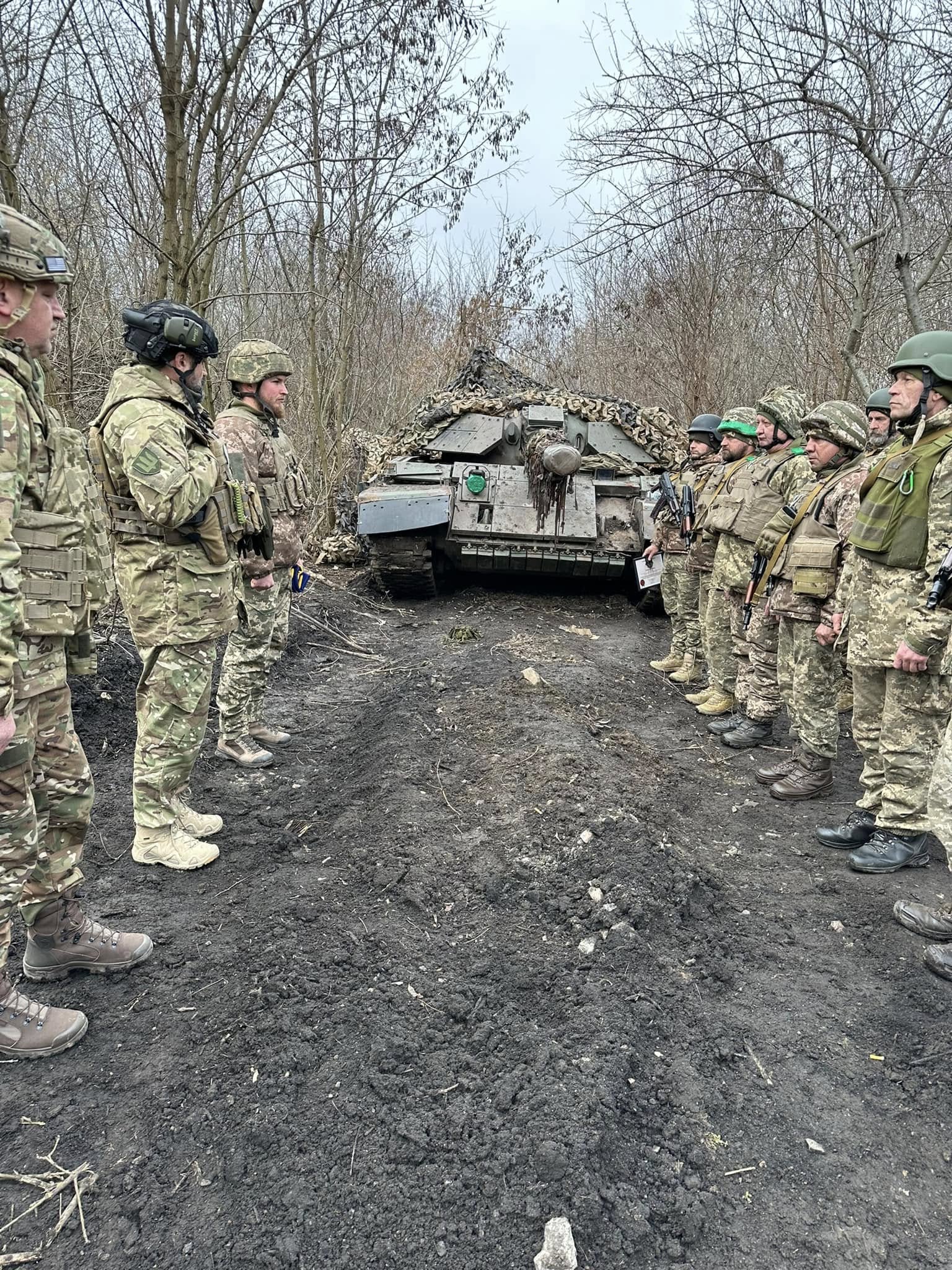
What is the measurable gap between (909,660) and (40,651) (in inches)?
127

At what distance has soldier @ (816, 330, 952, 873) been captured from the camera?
10.9ft

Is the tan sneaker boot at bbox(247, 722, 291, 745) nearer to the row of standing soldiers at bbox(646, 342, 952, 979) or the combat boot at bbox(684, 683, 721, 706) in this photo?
the row of standing soldiers at bbox(646, 342, 952, 979)

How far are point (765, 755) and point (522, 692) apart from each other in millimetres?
1611

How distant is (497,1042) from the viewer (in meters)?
2.31

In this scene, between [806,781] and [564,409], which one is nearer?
[806,781]

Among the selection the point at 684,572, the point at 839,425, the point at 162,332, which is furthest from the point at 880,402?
the point at 162,332

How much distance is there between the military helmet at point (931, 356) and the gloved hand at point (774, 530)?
53.8 inches

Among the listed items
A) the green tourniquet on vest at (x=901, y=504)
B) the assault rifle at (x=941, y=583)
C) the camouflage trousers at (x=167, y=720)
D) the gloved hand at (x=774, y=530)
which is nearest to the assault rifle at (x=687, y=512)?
the gloved hand at (x=774, y=530)

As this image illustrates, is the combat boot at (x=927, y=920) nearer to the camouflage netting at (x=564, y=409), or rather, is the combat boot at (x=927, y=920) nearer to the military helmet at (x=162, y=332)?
the military helmet at (x=162, y=332)

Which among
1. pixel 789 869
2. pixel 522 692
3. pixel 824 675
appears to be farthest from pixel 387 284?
pixel 789 869

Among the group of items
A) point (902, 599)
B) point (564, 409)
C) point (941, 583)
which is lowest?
point (902, 599)

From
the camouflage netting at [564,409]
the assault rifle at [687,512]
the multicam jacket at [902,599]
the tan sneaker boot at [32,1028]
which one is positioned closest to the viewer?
the tan sneaker boot at [32,1028]

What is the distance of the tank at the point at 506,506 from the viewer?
25.0ft

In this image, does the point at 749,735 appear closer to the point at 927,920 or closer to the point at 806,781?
the point at 806,781
